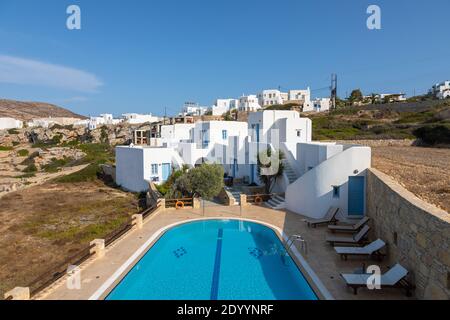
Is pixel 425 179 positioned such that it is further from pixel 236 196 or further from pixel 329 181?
pixel 236 196

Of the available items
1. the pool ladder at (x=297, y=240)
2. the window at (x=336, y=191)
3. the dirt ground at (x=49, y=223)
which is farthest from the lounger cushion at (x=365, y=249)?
the dirt ground at (x=49, y=223)

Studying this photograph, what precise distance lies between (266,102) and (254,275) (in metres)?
87.6

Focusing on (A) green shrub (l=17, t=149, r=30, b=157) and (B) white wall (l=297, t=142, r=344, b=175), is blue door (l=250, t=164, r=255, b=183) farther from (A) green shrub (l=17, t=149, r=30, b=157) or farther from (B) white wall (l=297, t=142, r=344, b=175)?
(A) green shrub (l=17, t=149, r=30, b=157)

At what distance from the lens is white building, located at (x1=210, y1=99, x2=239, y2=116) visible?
87756 mm

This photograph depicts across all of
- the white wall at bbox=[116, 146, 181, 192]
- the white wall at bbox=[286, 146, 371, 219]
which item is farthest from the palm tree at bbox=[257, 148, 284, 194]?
the white wall at bbox=[116, 146, 181, 192]

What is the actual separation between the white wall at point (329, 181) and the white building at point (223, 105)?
2917 inches

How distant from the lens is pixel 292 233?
480 inches

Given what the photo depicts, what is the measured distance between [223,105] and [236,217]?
8063 cm

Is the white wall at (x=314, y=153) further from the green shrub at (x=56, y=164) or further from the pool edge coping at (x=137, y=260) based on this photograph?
the green shrub at (x=56, y=164)

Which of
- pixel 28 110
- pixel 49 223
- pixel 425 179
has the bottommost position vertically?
Answer: pixel 49 223

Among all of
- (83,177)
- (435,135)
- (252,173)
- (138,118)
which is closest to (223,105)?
(138,118)

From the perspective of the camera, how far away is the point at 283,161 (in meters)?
18.5
